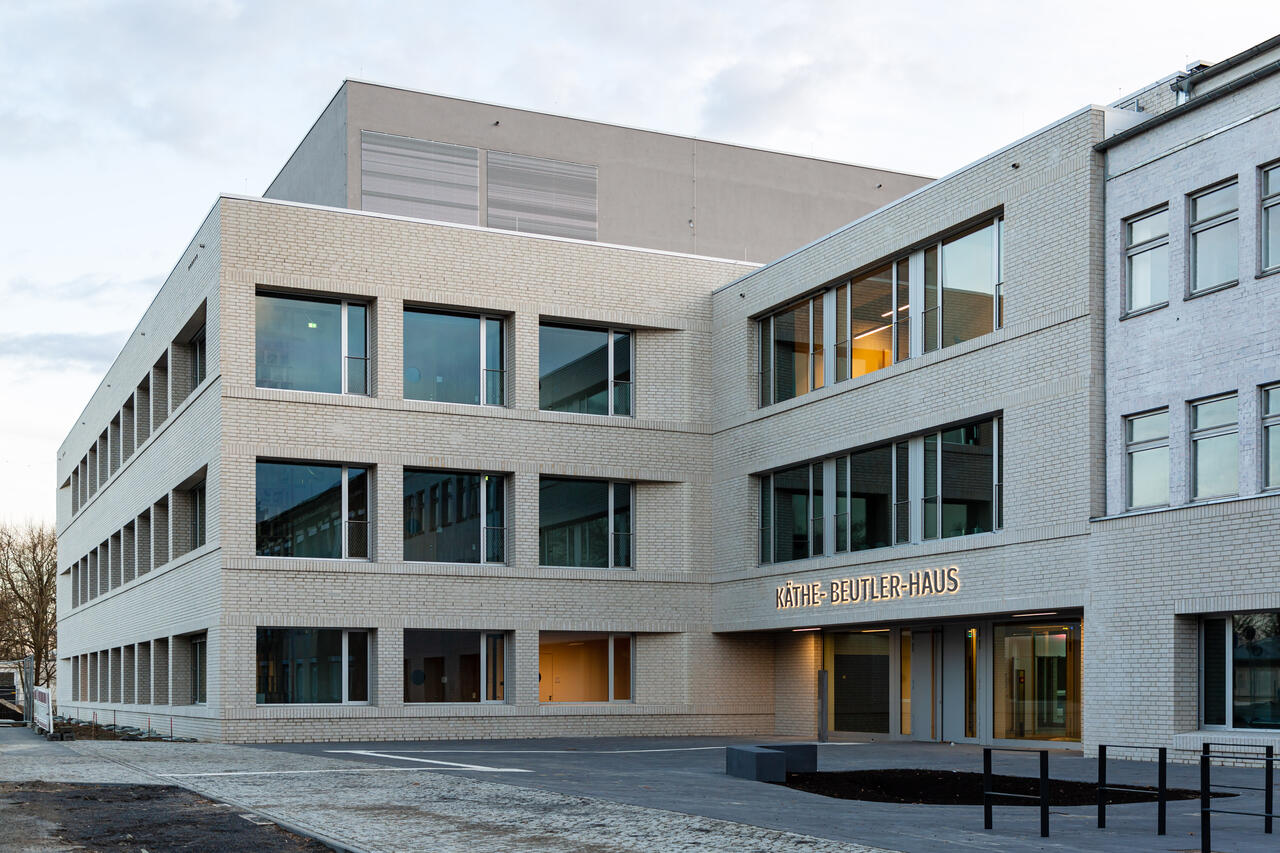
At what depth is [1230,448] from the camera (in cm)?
2080

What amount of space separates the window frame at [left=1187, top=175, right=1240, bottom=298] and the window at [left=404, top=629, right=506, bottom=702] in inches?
635

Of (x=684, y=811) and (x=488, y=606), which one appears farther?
(x=488, y=606)

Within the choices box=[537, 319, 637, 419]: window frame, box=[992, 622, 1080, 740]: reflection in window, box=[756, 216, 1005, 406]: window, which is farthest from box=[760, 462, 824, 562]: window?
box=[992, 622, 1080, 740]: reflection in window

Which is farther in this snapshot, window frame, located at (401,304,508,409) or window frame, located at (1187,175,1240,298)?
window frame, located at (401,304,508,409)

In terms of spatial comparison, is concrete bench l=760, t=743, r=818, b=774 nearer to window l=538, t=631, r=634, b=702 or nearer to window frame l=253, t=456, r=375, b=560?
window l=538, t=631, r=634, b=702

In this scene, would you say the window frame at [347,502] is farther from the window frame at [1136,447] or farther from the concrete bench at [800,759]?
the window frame at [1136,447]

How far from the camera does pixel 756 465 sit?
31922 millimetres

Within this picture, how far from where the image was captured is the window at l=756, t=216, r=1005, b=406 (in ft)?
84.7

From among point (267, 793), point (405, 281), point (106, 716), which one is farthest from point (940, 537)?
point (106, 716)

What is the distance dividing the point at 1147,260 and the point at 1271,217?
2.35 metres

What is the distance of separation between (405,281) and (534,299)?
9.31ft

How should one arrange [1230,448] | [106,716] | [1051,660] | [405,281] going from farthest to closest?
[106,716], [405,281], [1051,660], [1230,448]

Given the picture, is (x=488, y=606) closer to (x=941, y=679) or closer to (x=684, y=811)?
(x=941, y=679)

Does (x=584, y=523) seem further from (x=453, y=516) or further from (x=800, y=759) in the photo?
(x=800, y=759)
